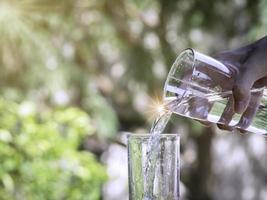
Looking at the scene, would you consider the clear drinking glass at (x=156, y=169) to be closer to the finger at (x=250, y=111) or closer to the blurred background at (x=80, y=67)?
the finger at (x=250, y=111)

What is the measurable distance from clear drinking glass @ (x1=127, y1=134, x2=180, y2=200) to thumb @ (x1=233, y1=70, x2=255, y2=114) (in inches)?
4.5

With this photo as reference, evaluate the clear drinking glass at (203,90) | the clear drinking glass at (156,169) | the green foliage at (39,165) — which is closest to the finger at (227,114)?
the clear drinking glass at (203,90)

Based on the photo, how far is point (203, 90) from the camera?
1060 millimetres

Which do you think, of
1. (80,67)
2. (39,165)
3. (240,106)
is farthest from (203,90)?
(80,67)

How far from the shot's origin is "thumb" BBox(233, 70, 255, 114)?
1.02 metres

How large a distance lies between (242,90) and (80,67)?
3.01 meters

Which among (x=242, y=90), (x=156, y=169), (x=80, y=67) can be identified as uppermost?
(x=80, y=67)

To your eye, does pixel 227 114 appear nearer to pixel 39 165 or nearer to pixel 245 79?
pixel 245 79

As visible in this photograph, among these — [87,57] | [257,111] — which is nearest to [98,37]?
[87,57]

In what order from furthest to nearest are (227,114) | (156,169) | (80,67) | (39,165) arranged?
(80,67) < (39,165) < (227,114) < (156,169)

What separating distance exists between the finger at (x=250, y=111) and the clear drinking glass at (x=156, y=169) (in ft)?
0.60

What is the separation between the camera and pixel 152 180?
96 cm

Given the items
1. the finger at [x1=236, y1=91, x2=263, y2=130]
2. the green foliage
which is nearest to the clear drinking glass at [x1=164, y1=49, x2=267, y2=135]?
the finger at [x1=236, y1=91, x2=263, y2=130]

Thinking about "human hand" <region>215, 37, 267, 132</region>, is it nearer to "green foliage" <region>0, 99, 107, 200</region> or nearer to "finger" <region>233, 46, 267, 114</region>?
"finger" <region>233, 46, 267, 114</region>
